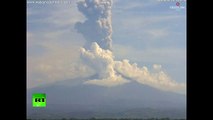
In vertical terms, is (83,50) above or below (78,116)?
above
